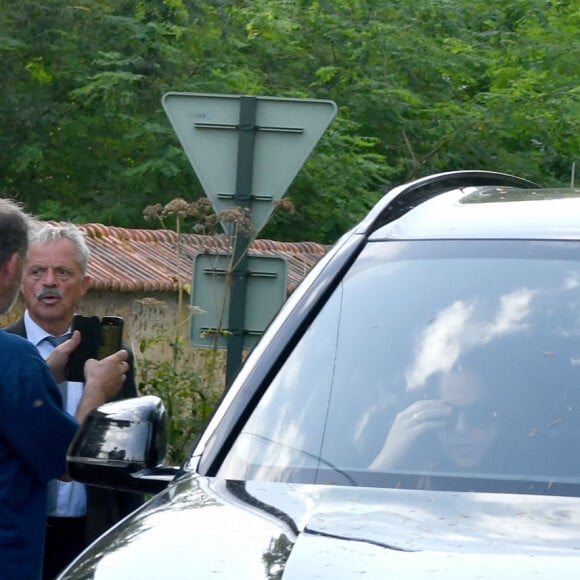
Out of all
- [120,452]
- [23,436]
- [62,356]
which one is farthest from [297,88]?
[120,452]

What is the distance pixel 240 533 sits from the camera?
239cm

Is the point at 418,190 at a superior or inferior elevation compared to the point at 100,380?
superior

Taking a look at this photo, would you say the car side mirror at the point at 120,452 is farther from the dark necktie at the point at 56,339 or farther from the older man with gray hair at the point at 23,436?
the dark necktie at the point at 56,339

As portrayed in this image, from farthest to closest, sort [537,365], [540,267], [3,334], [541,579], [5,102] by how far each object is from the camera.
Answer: [5,102], [3,334], [540,267], [537,365], [541,579]

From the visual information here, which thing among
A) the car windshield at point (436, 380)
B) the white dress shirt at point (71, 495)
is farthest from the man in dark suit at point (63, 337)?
the car windshield at point (436, 380)

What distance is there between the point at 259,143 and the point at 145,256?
10403 millimetres

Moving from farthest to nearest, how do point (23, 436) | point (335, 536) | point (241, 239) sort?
point (241, 239) → point (23, 436) → point (335, 536)

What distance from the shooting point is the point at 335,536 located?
A: 2.27 meters

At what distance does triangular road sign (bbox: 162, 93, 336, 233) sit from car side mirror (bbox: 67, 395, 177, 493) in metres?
3.80

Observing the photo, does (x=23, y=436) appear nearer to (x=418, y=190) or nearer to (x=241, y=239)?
(x=418, y=190)

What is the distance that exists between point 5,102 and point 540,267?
16982mm

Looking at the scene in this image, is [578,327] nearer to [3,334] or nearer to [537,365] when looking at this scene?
[537,365]

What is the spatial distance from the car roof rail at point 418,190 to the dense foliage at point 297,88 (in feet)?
44.6

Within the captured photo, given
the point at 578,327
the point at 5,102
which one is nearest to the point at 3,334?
the point at 578,327
